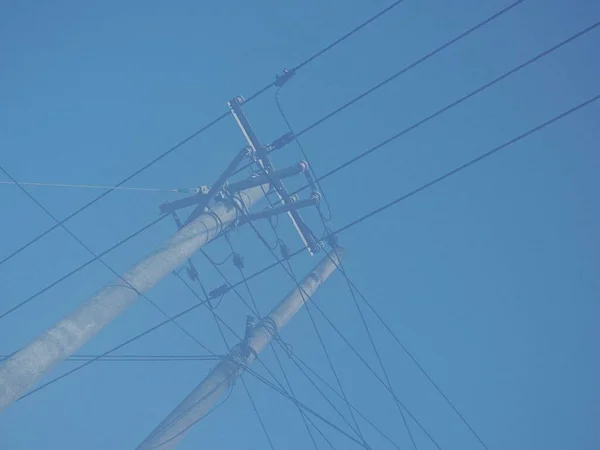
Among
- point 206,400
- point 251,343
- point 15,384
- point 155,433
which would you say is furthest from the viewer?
point 251,343

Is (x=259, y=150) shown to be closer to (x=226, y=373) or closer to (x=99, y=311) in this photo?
(x=226, y=373)

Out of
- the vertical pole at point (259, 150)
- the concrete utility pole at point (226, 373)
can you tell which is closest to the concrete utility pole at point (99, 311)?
the vertical pole at point (259, 150)

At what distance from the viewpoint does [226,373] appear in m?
6.52

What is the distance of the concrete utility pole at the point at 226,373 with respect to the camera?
5.49 metres

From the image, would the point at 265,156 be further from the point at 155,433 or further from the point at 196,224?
the point at 155,433

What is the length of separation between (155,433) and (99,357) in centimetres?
132

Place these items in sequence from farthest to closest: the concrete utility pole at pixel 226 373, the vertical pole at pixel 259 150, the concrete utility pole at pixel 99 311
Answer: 1. the vertical pole at pixel 259 150
2. the concrete utility pole at pixel 226 373
3. the concrete utility pole at pixel 99 311

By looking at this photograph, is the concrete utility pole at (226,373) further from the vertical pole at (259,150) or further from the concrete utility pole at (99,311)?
the concrete utility pole at (99,311)

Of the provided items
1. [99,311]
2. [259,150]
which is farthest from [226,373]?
[259,150]

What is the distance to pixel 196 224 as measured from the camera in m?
6.04

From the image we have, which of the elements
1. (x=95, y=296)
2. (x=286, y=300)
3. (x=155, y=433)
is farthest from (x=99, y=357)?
(x=286, y=300)

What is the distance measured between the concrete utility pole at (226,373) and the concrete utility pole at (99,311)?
173cm

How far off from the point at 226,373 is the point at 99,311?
8.24 ft

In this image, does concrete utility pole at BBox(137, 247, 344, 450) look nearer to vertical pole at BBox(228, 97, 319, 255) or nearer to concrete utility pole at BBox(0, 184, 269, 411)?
vertical pole at BBox(228, 97, 319, 255)
